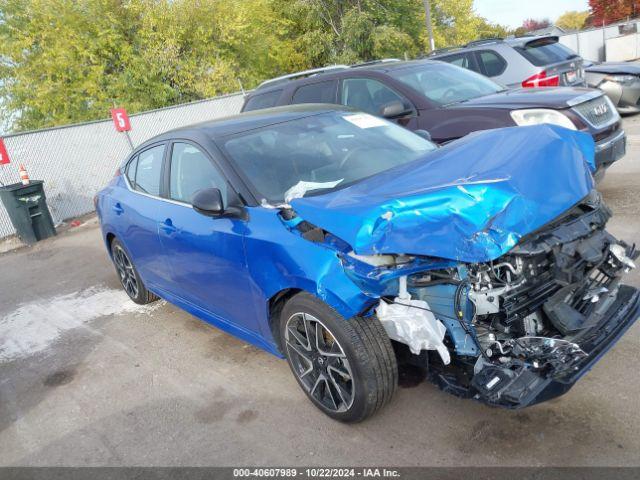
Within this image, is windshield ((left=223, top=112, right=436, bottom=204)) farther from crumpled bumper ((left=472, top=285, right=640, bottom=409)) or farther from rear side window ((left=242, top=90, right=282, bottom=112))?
rear side window ((left=242, top=90, right=282, bottom=112))

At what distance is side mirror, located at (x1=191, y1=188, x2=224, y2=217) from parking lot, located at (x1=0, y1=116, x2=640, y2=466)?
1.27 m

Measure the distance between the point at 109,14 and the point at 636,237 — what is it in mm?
17776

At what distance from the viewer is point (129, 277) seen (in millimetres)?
5754

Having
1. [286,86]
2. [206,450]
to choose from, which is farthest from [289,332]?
[286,86]

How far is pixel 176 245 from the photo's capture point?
4.17m

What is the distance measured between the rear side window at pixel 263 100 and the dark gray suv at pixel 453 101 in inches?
1.6

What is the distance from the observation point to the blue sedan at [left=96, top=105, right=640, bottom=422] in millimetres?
2629

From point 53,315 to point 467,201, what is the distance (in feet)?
16.7

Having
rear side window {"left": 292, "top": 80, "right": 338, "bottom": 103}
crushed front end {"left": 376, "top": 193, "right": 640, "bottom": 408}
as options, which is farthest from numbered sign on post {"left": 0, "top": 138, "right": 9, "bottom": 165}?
crushed front end {"left": 376, "top": 193, "right": 640, "bottom": 408}

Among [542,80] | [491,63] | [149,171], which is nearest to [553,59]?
[542,80]

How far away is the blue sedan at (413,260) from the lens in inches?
104

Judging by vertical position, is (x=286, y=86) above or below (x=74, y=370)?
above

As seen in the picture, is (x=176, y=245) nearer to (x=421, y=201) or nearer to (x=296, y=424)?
(x=296, y=424)

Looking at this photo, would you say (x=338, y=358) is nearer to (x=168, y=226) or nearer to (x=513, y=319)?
(x=513, y=319)
